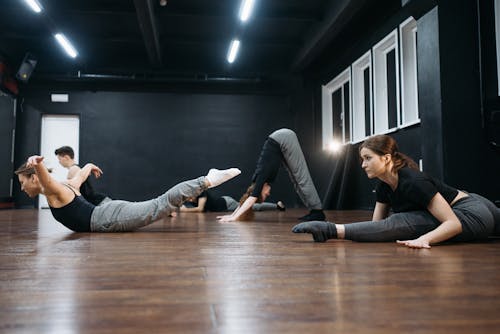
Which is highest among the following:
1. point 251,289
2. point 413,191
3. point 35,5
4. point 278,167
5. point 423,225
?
point 35,5

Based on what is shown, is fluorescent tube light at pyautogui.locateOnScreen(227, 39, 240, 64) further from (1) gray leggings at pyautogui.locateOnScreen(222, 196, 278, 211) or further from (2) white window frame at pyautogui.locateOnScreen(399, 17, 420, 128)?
(2) white window frame at pyautogui.locateOnScreen(399, 17, 420, 128)

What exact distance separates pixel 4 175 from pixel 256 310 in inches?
375

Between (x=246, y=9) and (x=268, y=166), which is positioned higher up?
(x=246, y=9)

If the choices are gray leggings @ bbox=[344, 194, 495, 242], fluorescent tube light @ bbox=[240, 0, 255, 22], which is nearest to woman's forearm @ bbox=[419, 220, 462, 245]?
gray leggings @ bbox=[344, 194, 495, 242]

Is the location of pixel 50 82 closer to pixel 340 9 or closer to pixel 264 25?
pixel 264 25

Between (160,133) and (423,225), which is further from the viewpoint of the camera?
(160,133)

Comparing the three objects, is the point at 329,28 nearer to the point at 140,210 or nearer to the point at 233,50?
the point at 233,50

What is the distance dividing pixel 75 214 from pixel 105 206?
223mm

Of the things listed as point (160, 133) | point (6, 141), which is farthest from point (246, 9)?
point (6, 141)

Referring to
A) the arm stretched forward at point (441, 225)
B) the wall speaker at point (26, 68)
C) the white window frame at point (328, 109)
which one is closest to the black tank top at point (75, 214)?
the arm stretched forward at point (441, 225)

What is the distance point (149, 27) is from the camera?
23.7 ft

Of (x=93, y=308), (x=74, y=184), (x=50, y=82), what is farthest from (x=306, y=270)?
(x=50, y=82)

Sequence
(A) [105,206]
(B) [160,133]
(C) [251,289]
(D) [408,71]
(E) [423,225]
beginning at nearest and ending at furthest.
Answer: (C) [251,289]
(E) [423,225]
(A) [105,206]
(D) [408,71]
(B) [160,133]

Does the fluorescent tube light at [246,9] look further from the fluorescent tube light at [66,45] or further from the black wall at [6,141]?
the black wall at [6,141]
